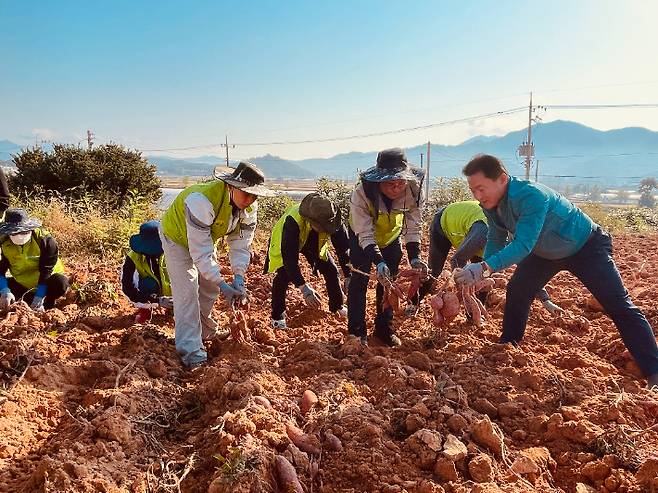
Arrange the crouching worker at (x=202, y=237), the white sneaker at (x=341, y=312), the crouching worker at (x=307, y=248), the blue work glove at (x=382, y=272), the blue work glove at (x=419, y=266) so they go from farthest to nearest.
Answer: the white sneaker at (x=341, y=312), the crouching worker at (x=307, y=248), the blue work glove at (x=419, y=266), the blue work glove at (x=382, y=272), the crouching worker at (x=202, y=237)

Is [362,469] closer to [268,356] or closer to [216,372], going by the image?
[216,372]

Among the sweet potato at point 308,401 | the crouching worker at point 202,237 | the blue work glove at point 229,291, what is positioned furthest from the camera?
the blue work glove at point 229,291

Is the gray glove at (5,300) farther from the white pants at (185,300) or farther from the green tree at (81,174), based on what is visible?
the green tree at (81,174)

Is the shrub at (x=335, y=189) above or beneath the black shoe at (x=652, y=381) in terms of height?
A: above

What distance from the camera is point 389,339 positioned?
372cm

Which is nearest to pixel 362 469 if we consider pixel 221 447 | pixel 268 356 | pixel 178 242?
pixel 221 447

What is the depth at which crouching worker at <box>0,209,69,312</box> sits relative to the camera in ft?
13.4

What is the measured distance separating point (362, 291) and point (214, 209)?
49.8 inches

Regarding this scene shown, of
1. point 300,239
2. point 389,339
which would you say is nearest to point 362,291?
point 389,339

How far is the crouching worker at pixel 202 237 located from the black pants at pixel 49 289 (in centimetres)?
170

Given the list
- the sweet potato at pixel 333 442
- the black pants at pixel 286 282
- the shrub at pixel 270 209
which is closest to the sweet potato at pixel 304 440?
the sweet potato at pixel 333 442

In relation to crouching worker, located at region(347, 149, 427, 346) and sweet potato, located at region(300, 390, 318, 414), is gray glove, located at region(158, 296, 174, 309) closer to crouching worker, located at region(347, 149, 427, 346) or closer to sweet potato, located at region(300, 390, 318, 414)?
crouching worker, located at region(347, 149, 427, 346)

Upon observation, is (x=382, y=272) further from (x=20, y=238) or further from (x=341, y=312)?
(x=20, y=238)

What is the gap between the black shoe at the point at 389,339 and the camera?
370cm
